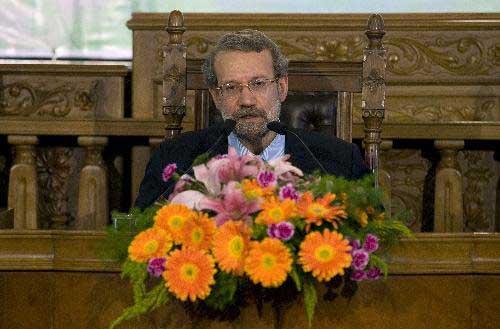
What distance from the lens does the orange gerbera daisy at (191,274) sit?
1.34 m

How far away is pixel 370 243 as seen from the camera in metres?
1.42

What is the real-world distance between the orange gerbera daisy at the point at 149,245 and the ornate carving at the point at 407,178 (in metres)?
2.06

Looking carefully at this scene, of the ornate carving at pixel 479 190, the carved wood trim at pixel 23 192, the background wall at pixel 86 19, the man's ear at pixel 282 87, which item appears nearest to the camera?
the man's ear at pixel 282 87

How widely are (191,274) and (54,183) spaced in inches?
87.5

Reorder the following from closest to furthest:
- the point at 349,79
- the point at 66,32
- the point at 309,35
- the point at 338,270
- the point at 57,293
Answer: the point at 338,270 → the point at 57,293 → the point at 349,79 → the point at 309,35 → the point at 66,32

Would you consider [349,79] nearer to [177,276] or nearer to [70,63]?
[70,63]

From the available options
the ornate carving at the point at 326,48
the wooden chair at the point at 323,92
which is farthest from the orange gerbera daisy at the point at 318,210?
the ornate carving at the point at 326,48

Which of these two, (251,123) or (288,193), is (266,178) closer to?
(288,193)

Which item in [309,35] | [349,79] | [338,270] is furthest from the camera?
[309,35]

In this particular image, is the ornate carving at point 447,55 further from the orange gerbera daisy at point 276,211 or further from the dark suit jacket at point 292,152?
the orange gerbera daisy at point 276,211

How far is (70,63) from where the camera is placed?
3527mm

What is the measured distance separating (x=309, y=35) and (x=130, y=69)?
657 mm

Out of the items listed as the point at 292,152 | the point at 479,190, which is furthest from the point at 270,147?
the point at 479,190

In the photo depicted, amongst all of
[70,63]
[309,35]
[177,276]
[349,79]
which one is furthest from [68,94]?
[177,276]
